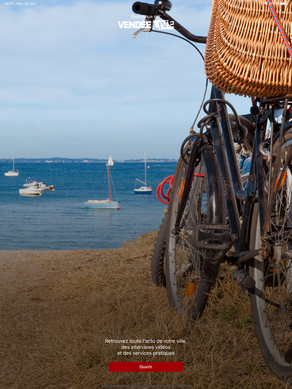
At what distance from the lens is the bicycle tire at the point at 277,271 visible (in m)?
1.80

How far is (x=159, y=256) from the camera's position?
3.36 meters

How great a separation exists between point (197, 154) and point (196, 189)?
0.26 metres

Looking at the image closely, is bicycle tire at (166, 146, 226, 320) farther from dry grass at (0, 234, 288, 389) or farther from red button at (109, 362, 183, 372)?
red button at (109, 362, 183, 372)

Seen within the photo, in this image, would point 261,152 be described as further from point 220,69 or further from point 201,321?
point 201,321

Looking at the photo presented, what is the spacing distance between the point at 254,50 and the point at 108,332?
6.44 feet

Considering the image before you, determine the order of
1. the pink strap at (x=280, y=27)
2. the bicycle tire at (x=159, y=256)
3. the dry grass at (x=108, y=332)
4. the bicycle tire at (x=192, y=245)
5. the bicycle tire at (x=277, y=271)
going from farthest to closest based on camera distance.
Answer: the bicycle tire at (x=159, y=256) < the bicycle tire at (x=192, y=245) < the dry grass at (x=108, y=332) < the bicycle tire at (x=277, y=271) < the pink strap at (x=280, y=27)

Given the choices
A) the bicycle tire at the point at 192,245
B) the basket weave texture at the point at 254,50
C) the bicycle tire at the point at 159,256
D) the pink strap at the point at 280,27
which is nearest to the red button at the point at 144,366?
the bicycle tire at the point at 192,245

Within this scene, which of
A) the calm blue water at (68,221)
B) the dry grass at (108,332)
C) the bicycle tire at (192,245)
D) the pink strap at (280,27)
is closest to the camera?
the pink strap at (280,27)

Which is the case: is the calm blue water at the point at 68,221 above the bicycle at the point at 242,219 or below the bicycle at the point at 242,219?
below

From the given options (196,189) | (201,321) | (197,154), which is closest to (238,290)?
(201,321)

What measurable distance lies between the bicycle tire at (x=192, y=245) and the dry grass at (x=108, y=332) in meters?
0.14

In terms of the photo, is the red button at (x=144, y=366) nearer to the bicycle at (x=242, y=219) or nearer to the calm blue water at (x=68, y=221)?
the bicycle at (x=242, y=219)

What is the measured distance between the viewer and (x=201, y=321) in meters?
2.69

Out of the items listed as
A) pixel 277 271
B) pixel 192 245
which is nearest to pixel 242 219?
pixel 277 271
